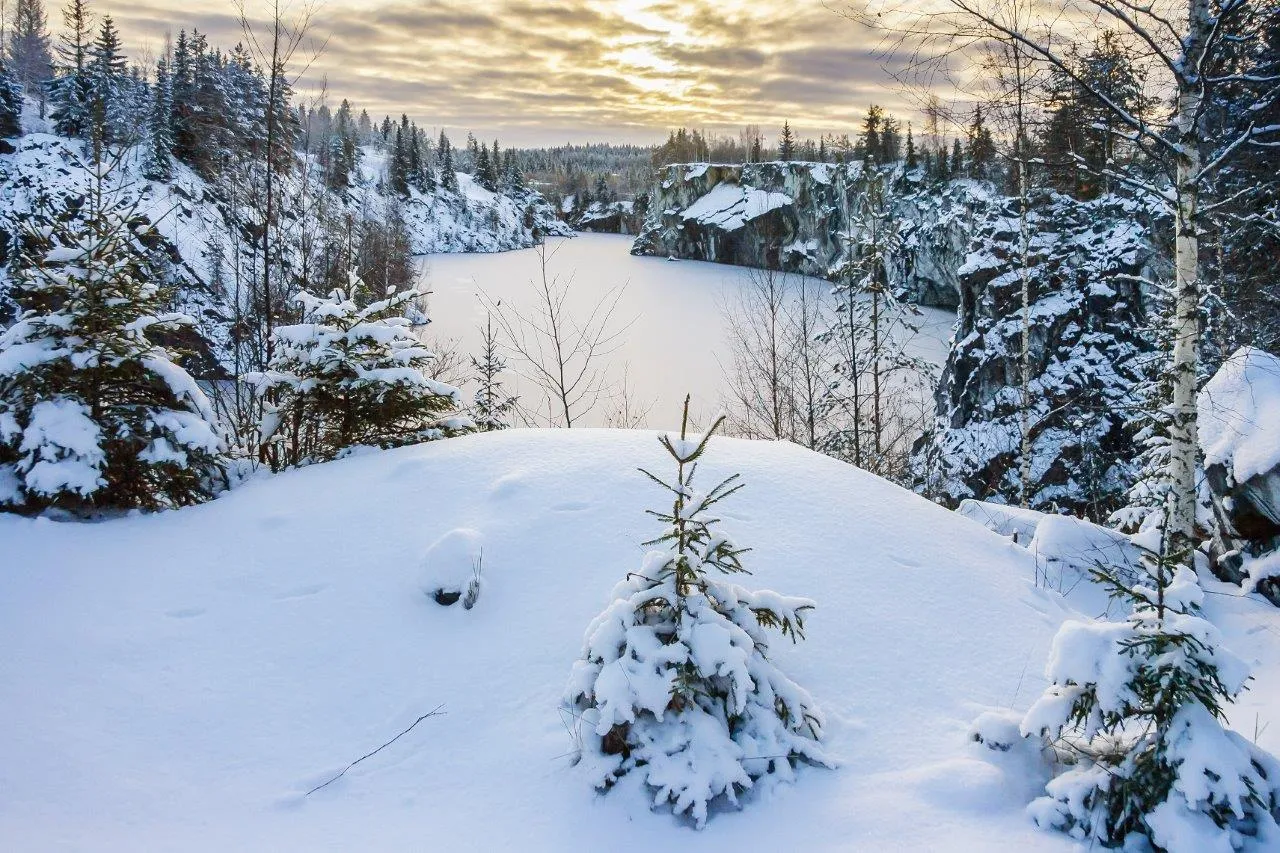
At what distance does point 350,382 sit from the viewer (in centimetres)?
627

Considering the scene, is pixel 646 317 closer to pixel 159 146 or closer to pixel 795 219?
pixel 159 146

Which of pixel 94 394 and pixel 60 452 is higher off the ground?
pixel 94 394

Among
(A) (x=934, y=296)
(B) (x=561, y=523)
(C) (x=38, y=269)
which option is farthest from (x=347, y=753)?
(A) (x=934, y=296)

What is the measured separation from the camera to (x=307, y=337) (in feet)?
20.3

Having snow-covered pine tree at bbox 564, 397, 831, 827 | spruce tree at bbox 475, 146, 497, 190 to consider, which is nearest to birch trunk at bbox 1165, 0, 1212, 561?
snow-covered pine tree at bbox 564, 397, 831, 827

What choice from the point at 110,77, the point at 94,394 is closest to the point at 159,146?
the point at 110,77

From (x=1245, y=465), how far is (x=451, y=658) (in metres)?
6.79

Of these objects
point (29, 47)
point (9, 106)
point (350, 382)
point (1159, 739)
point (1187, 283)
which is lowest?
point (1159, 739)

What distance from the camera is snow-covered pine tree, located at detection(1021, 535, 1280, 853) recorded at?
224 centimetres

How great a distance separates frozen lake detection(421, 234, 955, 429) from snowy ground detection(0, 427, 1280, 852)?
6.55 metres

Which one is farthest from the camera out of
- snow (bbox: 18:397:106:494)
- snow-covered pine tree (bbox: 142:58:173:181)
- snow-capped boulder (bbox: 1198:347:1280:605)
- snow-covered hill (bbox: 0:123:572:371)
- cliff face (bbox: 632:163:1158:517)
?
snow-covered pine tree (bbox: 142:58:173:181)

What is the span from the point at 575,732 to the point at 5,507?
199 inches

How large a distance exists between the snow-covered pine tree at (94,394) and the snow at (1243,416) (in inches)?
353

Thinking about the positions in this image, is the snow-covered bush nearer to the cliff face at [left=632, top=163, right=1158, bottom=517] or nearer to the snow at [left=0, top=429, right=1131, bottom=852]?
the snow at [left=0, top=429, right=1131, bottom=852]
